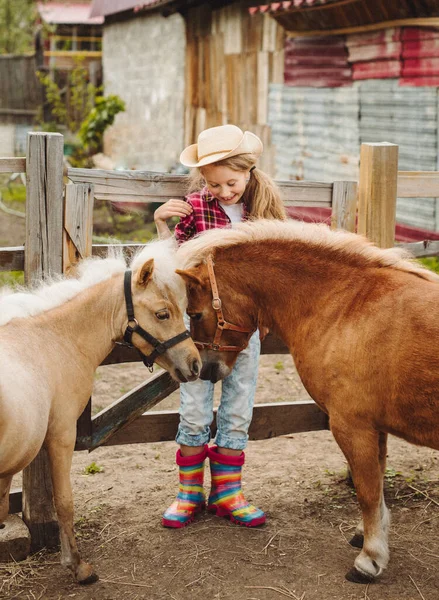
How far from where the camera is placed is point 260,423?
4328 millimetres

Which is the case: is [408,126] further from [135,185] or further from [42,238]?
[42,238]

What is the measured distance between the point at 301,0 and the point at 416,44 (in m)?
1.65

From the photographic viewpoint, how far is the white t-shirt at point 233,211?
380cm

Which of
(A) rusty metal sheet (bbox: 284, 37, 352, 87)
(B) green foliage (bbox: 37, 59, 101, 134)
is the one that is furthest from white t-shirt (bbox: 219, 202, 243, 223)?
(B) green foliage (bbox: 37, 59, 101, 134)

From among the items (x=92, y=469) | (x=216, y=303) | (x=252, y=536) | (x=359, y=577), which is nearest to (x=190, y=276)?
(x=216, y=303)

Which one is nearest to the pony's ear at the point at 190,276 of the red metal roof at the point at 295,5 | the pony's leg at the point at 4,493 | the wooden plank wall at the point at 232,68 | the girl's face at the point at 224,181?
the girl's face at the point at 224,181

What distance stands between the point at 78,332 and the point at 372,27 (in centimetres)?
781

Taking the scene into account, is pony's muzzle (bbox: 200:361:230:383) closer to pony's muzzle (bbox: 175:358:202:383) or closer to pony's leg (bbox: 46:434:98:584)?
pony's muzzle (bbox: 175:358:202:383)

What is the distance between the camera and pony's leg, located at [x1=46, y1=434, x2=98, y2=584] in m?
3.17

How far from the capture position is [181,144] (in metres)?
16.8

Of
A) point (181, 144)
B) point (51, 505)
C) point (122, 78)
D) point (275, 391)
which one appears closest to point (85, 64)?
point (122, 78)

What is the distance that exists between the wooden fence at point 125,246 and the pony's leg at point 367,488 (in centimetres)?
102

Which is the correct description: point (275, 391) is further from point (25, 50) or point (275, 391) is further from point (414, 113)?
point (25, 50)

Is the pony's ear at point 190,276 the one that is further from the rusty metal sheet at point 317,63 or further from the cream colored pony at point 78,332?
the rusty metal sheet at point 317,63
